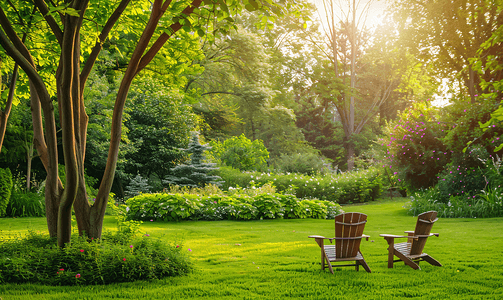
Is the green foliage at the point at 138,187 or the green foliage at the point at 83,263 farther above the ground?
the green foliage at the point at 138,187

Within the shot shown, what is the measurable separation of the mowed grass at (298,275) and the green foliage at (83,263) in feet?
0.55

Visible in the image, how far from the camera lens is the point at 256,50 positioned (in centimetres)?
2072

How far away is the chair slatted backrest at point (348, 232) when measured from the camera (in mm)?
4578

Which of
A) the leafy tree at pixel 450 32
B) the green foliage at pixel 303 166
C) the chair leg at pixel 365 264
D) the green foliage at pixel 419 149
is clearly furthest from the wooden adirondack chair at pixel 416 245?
the green foliage at pixel 303 166

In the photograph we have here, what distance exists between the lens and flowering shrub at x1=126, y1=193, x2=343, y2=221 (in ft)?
31.8

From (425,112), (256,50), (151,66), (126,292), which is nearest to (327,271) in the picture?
(126,292)

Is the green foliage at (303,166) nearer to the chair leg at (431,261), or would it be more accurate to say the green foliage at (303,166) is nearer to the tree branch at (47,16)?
the chair leg at (431,261)

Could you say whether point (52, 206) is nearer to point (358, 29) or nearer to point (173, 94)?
point (173, 94)

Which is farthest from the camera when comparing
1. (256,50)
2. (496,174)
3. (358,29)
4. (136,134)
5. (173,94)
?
(358,29)

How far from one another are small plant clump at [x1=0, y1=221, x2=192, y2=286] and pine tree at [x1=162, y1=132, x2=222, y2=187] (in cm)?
937

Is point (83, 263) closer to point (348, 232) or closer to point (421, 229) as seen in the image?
point (348, 232)

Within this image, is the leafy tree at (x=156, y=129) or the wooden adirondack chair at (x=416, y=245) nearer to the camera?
the wooden adirondack chair at (x=416, y=245)

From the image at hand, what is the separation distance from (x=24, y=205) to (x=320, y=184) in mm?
9868

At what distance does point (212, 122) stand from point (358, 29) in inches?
573
